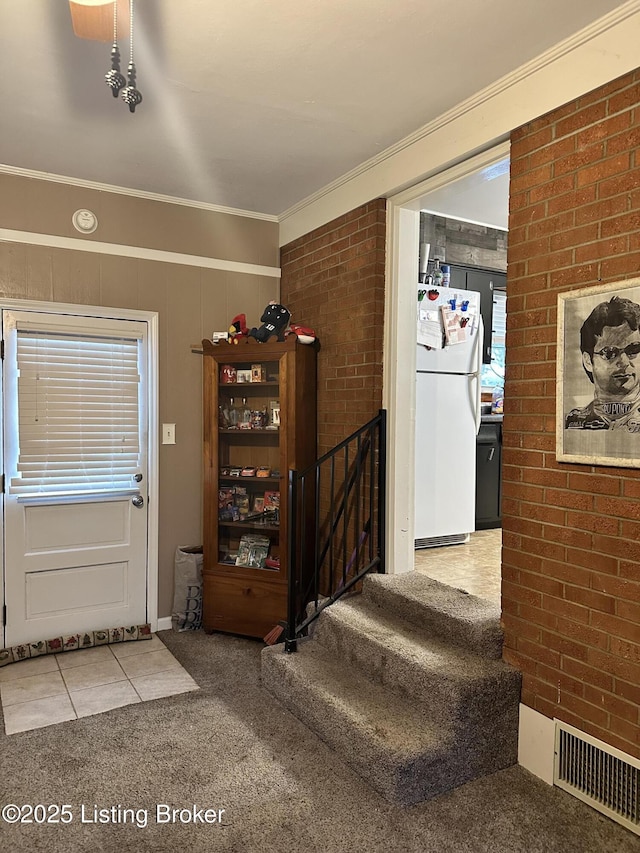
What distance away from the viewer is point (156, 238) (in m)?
3.61

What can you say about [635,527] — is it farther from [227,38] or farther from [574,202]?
[227,38]

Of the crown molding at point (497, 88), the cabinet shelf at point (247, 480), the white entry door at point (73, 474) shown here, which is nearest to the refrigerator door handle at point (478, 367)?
the crown molding at point (497, 88)

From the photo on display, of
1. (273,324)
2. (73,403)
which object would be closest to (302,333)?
(273,324)

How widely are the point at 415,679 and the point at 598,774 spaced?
665 mm

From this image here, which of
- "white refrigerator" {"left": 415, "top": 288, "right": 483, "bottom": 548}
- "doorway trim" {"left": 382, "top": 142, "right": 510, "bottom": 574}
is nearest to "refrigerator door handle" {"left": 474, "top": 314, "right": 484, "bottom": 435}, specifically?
"white refrigerator" {"left": 415, "top": 288, "right": 483, "bottom": 548}

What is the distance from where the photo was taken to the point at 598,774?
6.63ft

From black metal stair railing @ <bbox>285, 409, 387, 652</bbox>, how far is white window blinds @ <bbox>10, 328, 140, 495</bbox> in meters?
1.11

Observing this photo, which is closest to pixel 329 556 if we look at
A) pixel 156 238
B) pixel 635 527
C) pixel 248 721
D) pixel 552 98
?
pixel 248 721

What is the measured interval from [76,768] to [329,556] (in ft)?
5.23

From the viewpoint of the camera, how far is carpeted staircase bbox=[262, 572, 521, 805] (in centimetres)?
212

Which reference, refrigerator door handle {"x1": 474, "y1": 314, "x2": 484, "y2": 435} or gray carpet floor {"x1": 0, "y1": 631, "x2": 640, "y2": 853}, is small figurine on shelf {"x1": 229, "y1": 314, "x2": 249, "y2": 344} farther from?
gray carpet floor {"x1": 0, "y1": 631, "x2": 640, "y2": 853}

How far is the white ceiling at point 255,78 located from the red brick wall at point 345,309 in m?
0.36

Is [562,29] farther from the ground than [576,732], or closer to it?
farther from the ground

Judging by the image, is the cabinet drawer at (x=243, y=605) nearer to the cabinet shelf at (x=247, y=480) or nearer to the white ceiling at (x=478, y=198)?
the cabinet shelf at (x=247, y=480)
